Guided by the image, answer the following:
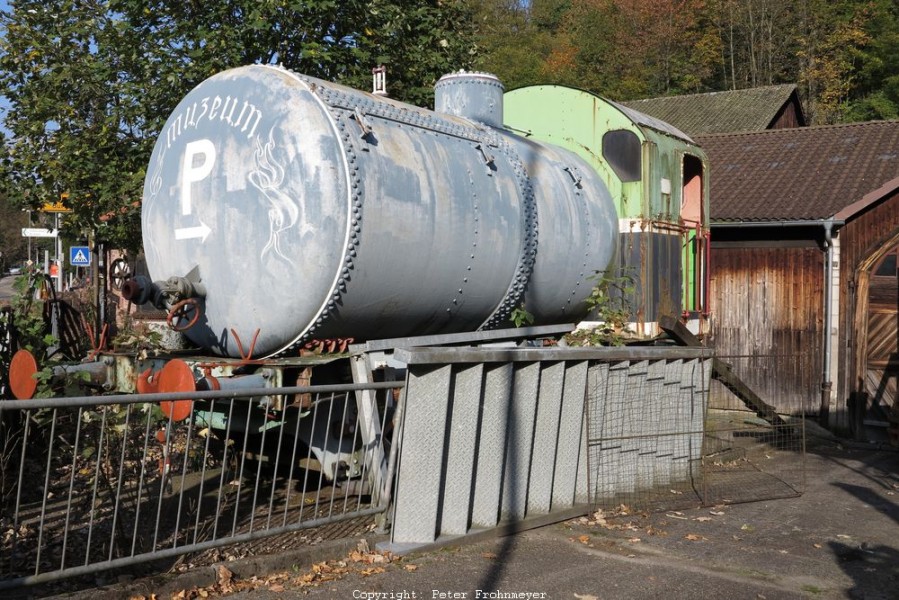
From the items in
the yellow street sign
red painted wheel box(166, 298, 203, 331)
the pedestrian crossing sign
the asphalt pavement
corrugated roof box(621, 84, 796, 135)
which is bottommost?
the asphalt pavement

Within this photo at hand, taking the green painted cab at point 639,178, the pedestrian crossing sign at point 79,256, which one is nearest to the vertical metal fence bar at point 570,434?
the green painted cab at point 639,178

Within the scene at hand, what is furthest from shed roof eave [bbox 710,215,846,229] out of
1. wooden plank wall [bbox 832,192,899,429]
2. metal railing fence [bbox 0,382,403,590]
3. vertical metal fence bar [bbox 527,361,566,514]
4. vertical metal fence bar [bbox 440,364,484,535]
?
vertical metal fence bar [bbox 440,364,484,535]

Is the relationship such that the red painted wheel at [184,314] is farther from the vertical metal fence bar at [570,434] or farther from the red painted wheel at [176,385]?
the vertical metal fence bar at [570,434]

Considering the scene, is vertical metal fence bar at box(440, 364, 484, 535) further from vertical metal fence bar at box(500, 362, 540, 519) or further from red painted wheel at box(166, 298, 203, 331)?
red painted wheel at box(166, 298, 203, 331)

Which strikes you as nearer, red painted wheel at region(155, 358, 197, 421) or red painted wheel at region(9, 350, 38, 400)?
red painted wheel at region(155, 358, 197, 421)

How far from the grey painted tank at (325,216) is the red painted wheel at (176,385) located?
82 centimetres

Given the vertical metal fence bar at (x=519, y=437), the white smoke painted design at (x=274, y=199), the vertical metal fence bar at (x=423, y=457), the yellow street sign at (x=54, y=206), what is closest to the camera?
the white smoke painted design at (x=274, y=199)

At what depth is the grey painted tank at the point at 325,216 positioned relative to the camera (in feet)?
19.5

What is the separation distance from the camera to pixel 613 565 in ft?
20.0

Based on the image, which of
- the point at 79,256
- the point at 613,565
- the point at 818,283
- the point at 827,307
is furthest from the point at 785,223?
the point at 79,256

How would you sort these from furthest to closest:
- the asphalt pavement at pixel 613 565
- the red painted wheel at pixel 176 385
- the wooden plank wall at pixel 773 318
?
the wooden plank wall at pixel 773 318
the asphalt pavement at pixel 613 565
the red painted wheel at pixel 176 385

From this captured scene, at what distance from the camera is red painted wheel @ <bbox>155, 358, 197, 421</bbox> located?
5.26 metres

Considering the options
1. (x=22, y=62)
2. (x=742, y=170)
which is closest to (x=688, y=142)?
(x=742, y=170)

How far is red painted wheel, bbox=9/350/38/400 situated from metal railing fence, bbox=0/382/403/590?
0.54 ft
